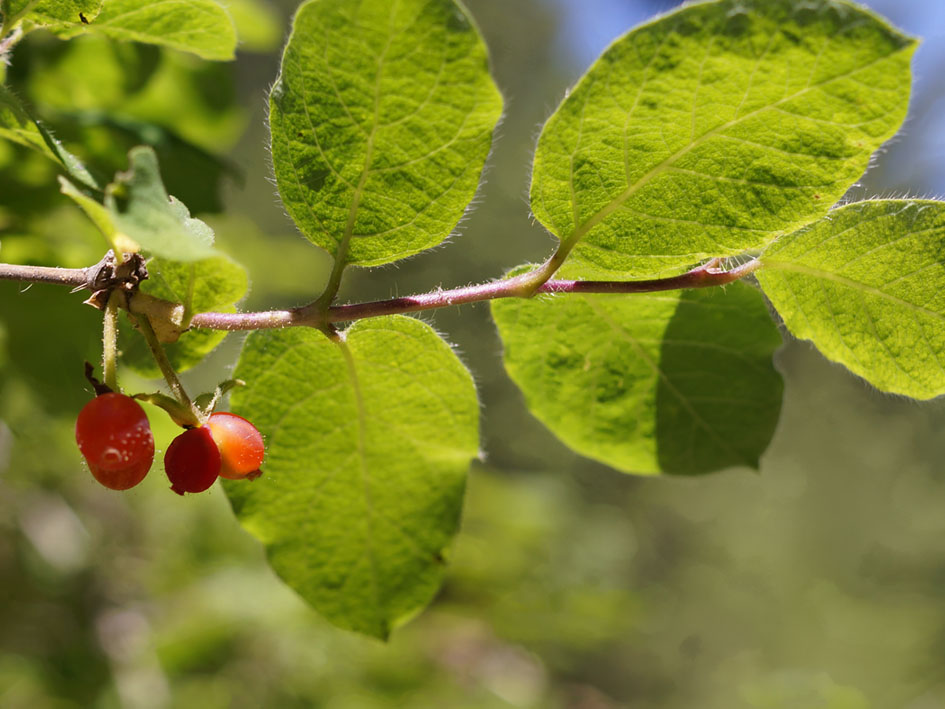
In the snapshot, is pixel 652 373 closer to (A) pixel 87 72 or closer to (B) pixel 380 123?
(B) pixel 380 123

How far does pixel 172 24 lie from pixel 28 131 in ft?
1.15

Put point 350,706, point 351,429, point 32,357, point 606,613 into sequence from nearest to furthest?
point 351,429 → point 32,357 → point 350,706 → point 606,613

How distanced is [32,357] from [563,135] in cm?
136

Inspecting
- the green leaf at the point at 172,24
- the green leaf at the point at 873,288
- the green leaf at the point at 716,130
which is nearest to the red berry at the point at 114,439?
the green leaf at the point at 716,130

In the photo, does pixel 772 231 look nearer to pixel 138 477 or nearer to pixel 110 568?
pixel 138 477

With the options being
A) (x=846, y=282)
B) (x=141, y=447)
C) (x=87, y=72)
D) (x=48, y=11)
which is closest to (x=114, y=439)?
(x=141, y=447)

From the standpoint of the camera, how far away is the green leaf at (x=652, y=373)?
1.23 metres

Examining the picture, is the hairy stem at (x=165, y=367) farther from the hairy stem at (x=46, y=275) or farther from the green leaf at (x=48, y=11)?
the green leaf at (x=48, y=11)

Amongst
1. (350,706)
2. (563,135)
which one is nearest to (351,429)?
(563,135)

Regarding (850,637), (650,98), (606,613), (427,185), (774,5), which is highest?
(774,5)

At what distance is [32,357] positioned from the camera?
1763 mm

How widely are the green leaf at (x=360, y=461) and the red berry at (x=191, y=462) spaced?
0.31m

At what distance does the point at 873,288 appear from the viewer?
1.02 m

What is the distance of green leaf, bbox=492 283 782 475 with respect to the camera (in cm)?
123
